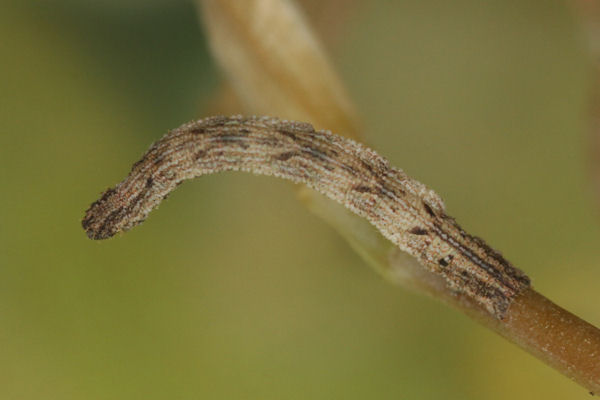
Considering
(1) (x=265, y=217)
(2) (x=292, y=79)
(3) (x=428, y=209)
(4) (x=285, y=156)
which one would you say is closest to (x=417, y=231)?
(3) (x=428, y=209)

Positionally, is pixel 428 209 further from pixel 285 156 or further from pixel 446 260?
pixel 285 156

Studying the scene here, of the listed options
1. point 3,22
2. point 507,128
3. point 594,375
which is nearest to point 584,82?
point 507,128

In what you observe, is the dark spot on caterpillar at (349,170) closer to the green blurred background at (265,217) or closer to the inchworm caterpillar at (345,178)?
the inchworm caterpillar at (345,178)

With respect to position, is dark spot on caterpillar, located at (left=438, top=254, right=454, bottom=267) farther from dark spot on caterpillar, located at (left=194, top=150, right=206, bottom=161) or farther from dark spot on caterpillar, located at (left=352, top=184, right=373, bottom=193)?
dark spot on caterpillar, located at (left=194, top=150, right=206, bottom=161)

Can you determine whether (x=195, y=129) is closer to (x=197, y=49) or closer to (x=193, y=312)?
(x=193, y=312)

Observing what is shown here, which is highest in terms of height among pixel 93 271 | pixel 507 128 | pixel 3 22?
pixel 507 128

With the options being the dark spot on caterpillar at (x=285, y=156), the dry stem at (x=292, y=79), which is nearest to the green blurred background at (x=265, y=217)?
the dry stem at (x=292, y=79)
